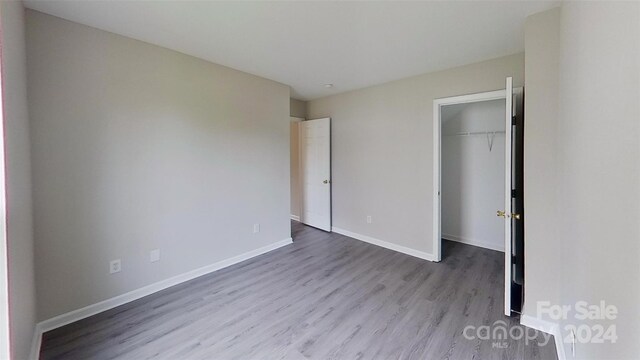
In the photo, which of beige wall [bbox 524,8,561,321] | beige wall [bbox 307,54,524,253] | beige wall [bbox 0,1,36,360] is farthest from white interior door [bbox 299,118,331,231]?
beige wall [bbox 0,1,36,360]

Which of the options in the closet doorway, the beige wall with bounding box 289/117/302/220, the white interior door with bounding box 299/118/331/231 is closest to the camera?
the closet doorway

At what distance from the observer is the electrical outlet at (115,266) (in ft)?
7.38

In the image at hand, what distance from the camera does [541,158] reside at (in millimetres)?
1907

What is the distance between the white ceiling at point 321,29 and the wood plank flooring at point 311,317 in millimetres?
2414

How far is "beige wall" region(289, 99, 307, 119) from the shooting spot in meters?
4.67

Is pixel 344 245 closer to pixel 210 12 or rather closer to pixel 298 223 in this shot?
pixel 298 223

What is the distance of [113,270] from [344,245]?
2771mm

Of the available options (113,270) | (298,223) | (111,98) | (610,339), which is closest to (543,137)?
(610,339)

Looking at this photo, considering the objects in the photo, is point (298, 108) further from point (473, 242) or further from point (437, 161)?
point (473, 242)

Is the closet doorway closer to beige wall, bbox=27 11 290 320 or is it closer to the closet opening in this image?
the closet opening

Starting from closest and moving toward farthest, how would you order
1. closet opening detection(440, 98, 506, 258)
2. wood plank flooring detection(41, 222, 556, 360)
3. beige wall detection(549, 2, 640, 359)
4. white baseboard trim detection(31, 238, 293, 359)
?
beige wall detection(549, 2, 640, 359)
wood plank flooring detection(41, 222, 556, 360)
white baseboard trim detection(31, 238, 293, 359)
closet opening detection(440, 98, 506, 258)

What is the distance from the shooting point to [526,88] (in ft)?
6.39

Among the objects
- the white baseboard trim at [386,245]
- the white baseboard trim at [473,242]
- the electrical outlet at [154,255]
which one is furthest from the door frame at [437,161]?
the electrical outlet at [154,255]

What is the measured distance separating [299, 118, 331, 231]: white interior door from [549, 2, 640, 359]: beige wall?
3.24 meters
